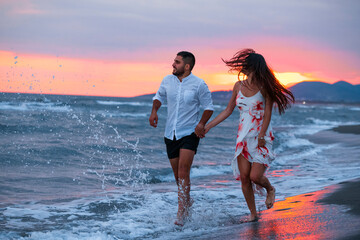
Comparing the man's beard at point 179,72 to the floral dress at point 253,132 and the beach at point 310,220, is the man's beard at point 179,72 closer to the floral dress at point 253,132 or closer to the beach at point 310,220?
the floral dress at point 253,132

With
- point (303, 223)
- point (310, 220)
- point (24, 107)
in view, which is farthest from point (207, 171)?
point (24, 107)

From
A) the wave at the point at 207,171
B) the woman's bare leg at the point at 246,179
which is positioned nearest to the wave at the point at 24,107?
the wave at the point at 207,171

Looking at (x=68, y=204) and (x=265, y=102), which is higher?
(x=265, y=102)

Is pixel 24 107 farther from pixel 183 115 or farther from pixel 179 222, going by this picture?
pixel 179 222

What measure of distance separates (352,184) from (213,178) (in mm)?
3528

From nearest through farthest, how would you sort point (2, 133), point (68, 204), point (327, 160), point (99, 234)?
point (99, 234)
point (68, 204)
point (327, 160)
point (2, 133)

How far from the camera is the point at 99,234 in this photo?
4.62 meters

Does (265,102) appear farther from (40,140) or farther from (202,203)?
(40,140)

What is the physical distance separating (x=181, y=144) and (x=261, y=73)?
1255 millimetres

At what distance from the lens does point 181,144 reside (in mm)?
5211

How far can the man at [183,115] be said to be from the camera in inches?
204

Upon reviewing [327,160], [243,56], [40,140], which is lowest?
[327,160]

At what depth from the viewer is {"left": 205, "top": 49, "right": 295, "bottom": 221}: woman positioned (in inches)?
187

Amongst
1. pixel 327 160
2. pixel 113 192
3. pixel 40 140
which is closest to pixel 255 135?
pixel 113 192
